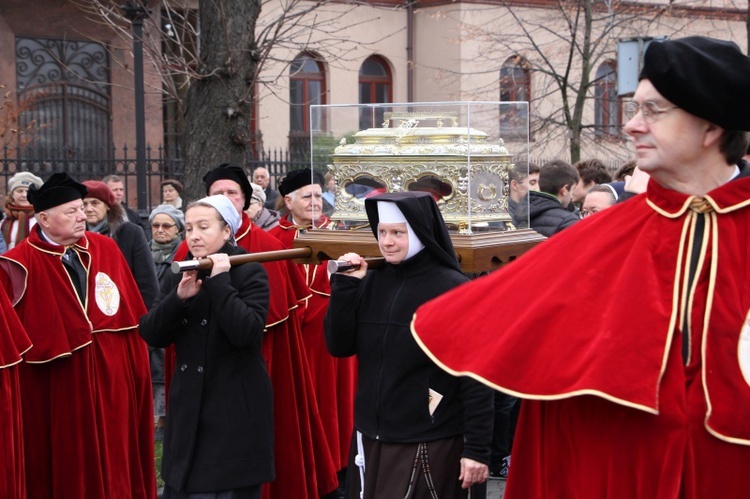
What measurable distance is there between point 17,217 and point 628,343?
8.69 meters

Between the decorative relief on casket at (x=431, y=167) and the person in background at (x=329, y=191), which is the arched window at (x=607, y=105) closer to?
the person in background at (x=329, y=191)

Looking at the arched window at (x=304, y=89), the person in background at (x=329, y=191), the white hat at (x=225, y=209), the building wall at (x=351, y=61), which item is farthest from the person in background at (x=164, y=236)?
the arched window at (x=304, y=89)

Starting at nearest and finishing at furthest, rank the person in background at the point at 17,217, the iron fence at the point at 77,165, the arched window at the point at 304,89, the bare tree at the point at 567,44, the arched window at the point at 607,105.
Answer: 1. the person in background at the point at 17,217
2. the iron fence at the point at 77,165
3. the bare tree at the point at 567,44
4. the arched window at the point at 607,105
5. the arched window at the point at 304,89

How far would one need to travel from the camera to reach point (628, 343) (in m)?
2.61

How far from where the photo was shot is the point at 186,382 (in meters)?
5.12

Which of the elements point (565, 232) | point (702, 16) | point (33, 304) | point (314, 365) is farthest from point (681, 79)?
point (702, 16)

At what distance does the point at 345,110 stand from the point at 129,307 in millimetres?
1731

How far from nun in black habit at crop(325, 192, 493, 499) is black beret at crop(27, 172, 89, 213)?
228cm

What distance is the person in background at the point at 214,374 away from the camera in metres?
4.98

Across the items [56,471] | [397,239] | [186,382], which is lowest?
[56,471]

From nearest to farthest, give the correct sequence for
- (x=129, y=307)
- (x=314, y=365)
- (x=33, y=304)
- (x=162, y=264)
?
(x=33, y=304), (x=129, y=307), (x=314, y=365), (x=162, y=264)

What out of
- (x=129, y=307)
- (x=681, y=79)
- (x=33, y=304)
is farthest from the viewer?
(x=129, y=307)

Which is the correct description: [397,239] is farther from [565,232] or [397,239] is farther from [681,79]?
[681,79]

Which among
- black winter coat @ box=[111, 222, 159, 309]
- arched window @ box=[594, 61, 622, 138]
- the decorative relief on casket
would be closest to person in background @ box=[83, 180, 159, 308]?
black winter coat @ box=[111, 222, 159, 309]
